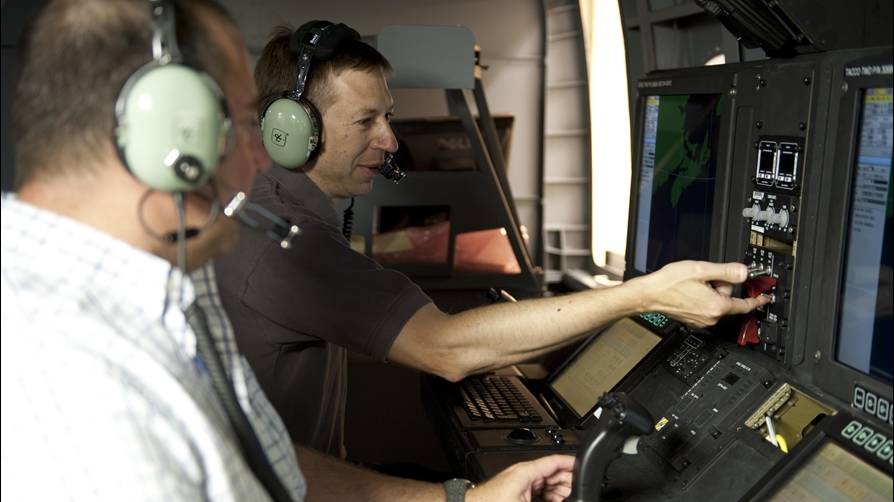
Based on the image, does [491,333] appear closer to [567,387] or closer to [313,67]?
[567,387]

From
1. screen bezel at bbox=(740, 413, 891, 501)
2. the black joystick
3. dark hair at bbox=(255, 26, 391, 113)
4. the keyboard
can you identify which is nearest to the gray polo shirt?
dark hair at bbox=(255, 26, 391, 113)

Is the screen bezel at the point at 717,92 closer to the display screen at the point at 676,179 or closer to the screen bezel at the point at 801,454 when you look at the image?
the display screen at the point at 676,179

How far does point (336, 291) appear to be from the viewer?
6.04ft

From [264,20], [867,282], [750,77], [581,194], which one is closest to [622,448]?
[867,282]

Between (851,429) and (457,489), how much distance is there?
65 centimetres

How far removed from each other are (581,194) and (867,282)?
3.97 metres

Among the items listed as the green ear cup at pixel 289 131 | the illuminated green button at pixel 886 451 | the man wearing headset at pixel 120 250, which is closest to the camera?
the man wearing headset at pixel 120 250

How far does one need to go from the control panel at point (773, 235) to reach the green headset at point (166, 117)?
0.97 m

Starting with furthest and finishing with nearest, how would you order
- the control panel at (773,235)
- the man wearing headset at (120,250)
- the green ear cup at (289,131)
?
the green ear cup at (289,131), the control panel at (773,235), the man wearing headset at (120,250)

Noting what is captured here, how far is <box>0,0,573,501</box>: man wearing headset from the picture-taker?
0.97 metres

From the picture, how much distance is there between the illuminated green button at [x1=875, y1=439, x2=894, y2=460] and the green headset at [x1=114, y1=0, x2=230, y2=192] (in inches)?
38.0

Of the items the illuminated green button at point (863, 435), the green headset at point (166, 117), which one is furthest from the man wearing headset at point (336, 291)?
the green headset at point (166, 117)

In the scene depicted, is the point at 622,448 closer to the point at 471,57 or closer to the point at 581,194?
the point at 471,57

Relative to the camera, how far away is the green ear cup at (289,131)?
6.77 ft
